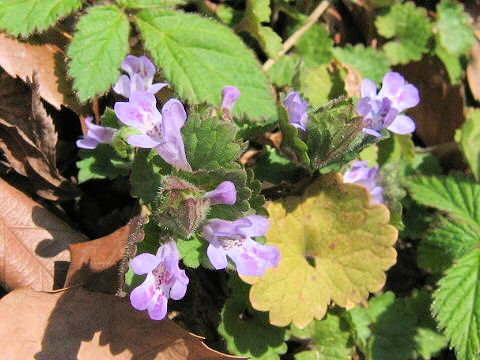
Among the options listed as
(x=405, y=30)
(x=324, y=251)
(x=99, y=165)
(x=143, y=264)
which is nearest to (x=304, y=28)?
(x=405, y=30)

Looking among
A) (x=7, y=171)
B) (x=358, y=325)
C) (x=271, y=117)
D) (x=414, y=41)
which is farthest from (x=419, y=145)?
(x=7, y=171)

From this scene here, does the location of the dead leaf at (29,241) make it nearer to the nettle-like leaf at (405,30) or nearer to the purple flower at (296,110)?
the purple flower at (296,110)

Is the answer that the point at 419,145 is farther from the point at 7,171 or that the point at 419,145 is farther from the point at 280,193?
the point at 7,171

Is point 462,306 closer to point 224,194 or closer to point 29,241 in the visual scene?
point 224,194

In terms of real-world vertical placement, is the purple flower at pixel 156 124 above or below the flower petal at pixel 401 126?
above

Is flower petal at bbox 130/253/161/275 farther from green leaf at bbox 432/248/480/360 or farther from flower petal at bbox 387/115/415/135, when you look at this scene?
green leaf at bbox 432/248/480/360

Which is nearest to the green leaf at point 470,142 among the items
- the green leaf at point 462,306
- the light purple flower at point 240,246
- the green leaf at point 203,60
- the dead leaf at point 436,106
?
the dead leaf at point 436,106

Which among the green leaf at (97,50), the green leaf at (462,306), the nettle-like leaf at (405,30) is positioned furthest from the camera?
the nettle-like leaf at (405,30)

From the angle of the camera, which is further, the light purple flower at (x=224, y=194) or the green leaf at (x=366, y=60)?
the green leaf at (x=366, y=60)
